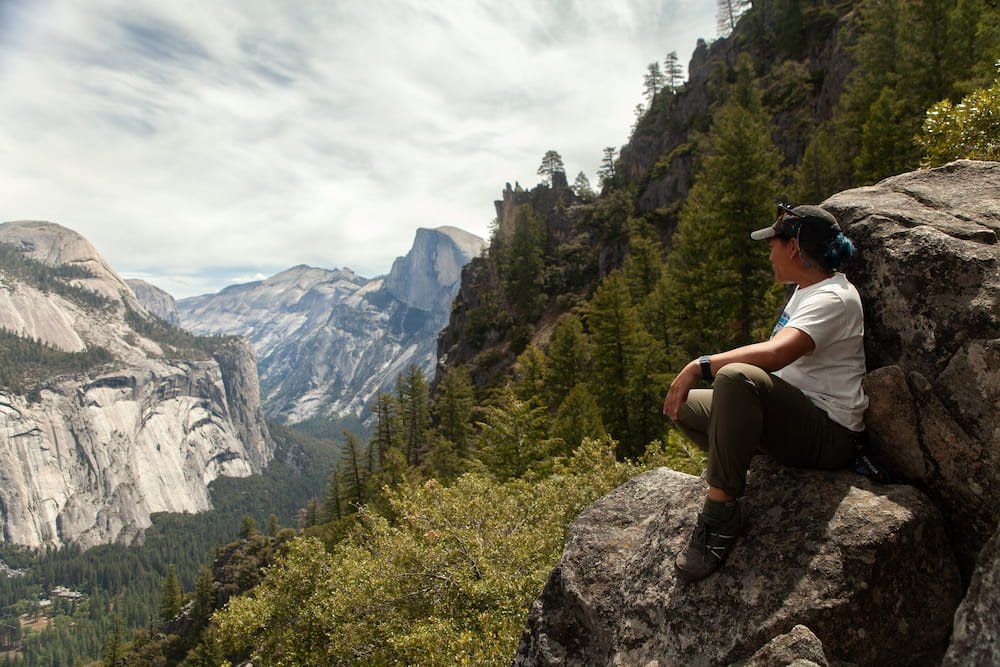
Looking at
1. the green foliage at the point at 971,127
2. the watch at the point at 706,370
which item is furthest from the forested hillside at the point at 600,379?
the watch at the point at 706,370

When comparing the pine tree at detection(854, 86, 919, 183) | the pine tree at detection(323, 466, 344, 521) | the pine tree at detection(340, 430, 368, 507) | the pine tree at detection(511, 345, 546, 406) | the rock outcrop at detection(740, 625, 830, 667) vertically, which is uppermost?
the pine tree at detection(854, 86, 919, 183)

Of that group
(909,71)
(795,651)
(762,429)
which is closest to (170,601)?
(795,651)

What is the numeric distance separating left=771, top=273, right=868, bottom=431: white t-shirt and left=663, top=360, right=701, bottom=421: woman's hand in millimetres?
946

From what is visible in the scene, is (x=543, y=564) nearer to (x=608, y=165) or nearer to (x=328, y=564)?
(x=328, y=564)

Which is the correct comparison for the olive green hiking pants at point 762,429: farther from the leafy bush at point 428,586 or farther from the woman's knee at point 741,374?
the leafy bush at point 428,586

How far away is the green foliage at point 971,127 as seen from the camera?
1141cm

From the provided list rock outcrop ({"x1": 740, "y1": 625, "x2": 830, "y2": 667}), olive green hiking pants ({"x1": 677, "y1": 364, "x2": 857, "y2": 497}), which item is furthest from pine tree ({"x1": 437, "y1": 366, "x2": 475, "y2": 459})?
rock outcrop ({"x1": 740, "y1": 625, "x2": 830, "y2": 667})

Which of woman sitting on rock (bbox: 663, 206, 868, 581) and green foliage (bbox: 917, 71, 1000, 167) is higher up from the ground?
green foliage (bbox: 917, 71, 1000, 167)

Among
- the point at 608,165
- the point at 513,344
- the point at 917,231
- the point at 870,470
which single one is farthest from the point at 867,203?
the point at 608,165

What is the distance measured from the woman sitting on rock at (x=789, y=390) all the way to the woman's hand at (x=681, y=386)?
0.01 metres

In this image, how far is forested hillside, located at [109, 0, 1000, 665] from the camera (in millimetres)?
14172

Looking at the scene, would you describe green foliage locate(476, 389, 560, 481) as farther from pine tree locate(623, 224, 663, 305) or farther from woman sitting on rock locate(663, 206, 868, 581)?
woman sitting on rock locate(663, 206, 868, 581)

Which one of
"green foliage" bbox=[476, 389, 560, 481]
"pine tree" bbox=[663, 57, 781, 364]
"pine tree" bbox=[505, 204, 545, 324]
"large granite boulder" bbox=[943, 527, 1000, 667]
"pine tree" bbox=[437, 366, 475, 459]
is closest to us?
"large granite boulder" bbox=[943, 527, 1000, 667]

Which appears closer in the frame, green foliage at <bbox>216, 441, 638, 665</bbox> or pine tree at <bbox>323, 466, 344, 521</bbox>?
green foliage at <bbox>216, 441, 638, 665</bbox>
